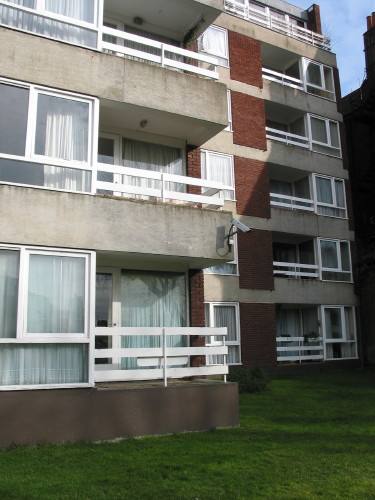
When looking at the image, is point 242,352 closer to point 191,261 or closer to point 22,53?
point 191,261

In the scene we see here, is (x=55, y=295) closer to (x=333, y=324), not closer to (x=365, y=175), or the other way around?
(x=333, y=324)

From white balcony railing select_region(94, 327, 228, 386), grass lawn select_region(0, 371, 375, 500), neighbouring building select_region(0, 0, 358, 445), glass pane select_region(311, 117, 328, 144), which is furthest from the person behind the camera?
glass pane select_region(311, 117, 328, 144)

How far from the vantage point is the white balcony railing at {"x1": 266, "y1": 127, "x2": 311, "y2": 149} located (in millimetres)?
21300

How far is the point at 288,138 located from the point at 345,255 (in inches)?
222

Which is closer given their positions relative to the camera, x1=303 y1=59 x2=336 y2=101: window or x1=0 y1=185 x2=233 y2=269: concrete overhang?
x1=0 y1=185 x2=233 y2=269: concrete overhang

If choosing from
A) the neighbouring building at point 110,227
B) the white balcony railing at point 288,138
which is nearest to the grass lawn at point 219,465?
the neighbouring building at point 110,227

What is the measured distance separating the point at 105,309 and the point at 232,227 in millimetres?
3178

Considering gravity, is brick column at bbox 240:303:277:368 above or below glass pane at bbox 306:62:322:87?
below

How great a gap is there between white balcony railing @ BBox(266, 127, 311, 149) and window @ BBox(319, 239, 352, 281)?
4264 mm

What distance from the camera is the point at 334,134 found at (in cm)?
2328

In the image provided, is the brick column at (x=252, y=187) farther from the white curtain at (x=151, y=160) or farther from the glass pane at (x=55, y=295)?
the glass pane at (x=55, y=295)

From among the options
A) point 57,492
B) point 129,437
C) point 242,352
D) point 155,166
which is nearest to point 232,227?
point 155,166

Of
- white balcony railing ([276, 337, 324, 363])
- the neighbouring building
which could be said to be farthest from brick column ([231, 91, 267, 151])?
white balcony railing ([276, 337, 324, 363])

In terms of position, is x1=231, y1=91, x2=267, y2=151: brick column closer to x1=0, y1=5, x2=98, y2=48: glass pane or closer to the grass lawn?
x1=0, y1=5, x2=98, y2=48: glass pane
